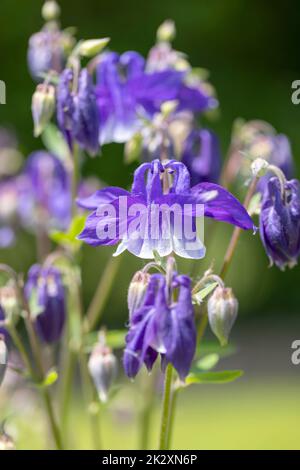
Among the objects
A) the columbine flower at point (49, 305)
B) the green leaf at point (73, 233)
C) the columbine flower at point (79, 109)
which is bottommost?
the columbine flower at point (49, 305)

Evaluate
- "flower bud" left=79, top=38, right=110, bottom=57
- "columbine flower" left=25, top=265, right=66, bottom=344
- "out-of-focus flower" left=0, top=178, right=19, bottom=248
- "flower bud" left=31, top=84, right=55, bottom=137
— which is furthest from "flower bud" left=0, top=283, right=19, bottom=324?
"out-of-focus flower" left=0, top=178, right=19, bottom=248

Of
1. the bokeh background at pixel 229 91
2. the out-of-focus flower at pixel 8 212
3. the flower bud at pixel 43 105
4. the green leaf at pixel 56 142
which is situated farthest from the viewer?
the bokeh background at pixel 229 91

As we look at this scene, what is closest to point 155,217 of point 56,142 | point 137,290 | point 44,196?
point 137,290

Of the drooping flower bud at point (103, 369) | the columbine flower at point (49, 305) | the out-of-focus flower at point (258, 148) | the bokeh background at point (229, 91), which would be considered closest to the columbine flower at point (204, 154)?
the out-of-focus flower at point (258, 148)

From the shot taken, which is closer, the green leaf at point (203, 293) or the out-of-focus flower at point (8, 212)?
the green leaf at point (203, 293)

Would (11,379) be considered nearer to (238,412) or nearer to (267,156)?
(267,156)

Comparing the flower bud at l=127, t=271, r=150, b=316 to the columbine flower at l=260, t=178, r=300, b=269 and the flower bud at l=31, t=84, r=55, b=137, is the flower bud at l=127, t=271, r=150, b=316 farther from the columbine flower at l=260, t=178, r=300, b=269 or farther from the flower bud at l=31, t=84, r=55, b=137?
the flower bud at l=31, t=84, r=55, b=137

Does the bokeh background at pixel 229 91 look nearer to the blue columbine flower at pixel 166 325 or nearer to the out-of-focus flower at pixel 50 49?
the out-of-focus flower at pixel 50 49
